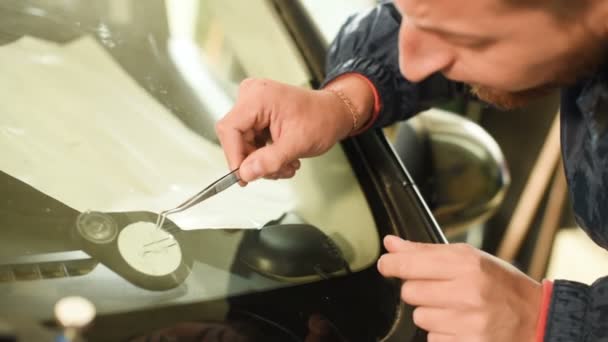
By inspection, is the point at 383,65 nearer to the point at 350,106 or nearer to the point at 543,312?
the point at 350,106

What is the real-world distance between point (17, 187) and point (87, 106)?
0.14m

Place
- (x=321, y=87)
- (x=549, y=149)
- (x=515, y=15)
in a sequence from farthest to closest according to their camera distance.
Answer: (x=549, y=149) < (x=321, y=87) < (x=515, y=15)

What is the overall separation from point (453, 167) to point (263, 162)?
1.65 ft

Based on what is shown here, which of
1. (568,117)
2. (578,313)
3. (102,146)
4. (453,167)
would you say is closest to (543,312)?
(578,313)

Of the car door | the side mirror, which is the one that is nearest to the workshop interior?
the car door

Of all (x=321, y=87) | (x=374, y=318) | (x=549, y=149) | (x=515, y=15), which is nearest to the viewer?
(x=515, y=15)

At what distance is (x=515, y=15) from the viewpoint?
1.36 feet

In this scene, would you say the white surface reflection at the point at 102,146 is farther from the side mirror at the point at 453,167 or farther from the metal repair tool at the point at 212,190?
the side mirror at the point at 453,167

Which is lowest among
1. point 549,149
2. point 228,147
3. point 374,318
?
point 549,149

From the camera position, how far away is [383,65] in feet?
2.26

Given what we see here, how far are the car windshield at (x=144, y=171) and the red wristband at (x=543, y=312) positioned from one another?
14 cm

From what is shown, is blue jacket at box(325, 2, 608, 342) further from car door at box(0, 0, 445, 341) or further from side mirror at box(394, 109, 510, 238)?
side mirror at box(394, 109, 510, 238)

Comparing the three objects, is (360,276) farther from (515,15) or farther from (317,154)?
(515,15)

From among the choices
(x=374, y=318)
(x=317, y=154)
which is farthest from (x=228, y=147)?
(x=374, y=318)
